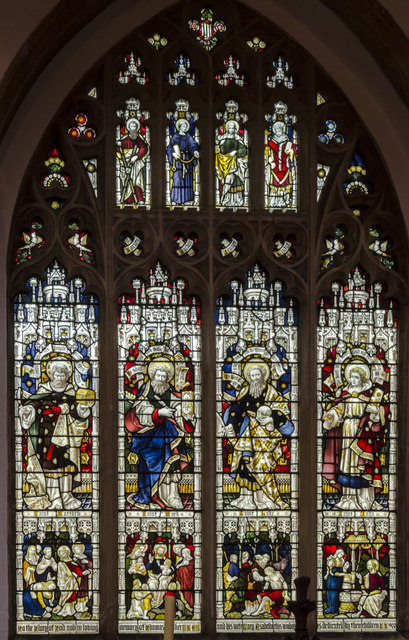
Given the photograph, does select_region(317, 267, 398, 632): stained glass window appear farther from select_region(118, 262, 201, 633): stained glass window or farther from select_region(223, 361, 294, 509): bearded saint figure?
select_region(118, 262, 201, 633): stained glass window

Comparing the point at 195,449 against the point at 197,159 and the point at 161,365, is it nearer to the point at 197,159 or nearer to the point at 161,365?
the point at 161,365

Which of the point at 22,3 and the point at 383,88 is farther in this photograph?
the point at 383,88

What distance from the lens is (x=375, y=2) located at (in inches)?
302

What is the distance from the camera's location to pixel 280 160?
8.57m

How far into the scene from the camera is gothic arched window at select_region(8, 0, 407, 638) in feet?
27.1

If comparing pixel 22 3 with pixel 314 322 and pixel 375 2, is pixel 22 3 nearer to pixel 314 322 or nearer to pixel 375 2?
pixel 375 2

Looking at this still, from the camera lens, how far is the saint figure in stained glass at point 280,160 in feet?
28.1

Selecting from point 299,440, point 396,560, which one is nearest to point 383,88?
point 299,440

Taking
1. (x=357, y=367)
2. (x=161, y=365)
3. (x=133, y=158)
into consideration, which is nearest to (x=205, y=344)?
(x=161, y=365)

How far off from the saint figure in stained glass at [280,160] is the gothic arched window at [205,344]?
2 centimetres

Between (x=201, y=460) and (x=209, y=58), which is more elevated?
(x=209, y=58)

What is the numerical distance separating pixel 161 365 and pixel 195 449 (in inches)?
28.8

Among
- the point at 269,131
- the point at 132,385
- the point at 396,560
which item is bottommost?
the point at 396,560

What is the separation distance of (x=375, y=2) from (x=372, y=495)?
12.6 feet
